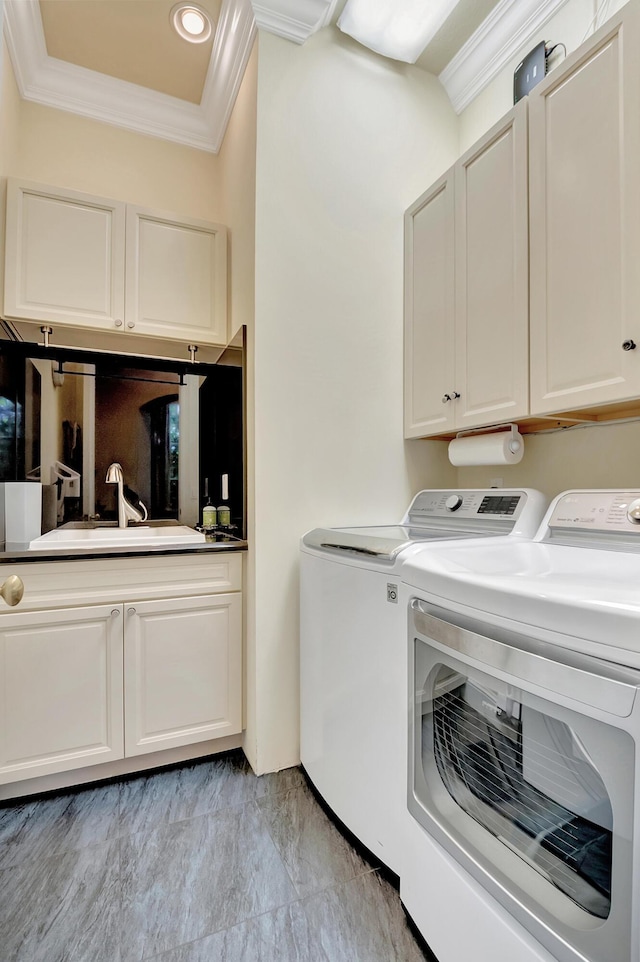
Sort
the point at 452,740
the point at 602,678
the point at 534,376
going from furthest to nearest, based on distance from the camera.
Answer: the point at 534,376 < the point at 452,740 < the point at 602,678

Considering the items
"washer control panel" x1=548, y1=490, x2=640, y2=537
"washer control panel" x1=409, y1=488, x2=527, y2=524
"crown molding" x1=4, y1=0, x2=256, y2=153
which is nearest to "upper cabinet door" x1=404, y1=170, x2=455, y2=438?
"washer control panel" x1=409, y1=488, x2=527, y2=524

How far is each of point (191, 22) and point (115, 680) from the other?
2632 mm

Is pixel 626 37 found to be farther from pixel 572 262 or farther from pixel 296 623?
pixel 296 623

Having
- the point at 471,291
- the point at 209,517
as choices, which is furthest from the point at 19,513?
the point at 471,291

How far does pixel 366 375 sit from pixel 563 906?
1642 mm

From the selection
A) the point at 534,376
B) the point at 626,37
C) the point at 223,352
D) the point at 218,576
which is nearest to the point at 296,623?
the point at 218,576

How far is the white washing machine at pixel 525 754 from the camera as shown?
63 cm

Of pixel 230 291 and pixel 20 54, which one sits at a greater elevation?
pixel 20 54

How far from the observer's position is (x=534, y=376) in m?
1.43

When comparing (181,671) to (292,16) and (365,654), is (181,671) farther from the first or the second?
(292,16)

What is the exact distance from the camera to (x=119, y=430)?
2193mm

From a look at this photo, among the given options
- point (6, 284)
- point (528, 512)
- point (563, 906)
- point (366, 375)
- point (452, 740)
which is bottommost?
point (563, 906)

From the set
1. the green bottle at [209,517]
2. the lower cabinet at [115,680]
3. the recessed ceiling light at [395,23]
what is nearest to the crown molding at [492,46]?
the recessed ceiling light at [395,23]

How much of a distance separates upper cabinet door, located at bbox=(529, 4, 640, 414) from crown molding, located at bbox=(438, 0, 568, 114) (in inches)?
28.4
